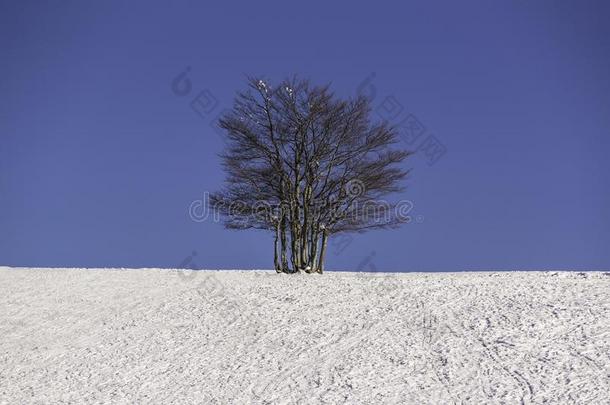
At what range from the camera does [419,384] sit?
11531 millimetres

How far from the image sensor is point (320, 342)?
13789 mm

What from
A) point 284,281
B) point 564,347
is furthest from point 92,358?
point 564,347

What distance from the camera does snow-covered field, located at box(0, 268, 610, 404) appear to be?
38.1 ft

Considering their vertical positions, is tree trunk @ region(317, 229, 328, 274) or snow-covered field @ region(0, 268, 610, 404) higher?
tree trunk @ region(317, 229, 328, 274)

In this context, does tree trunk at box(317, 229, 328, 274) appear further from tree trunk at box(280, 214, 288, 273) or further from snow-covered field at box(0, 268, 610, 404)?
snow-covered field at box(0, 268, 610, 404)

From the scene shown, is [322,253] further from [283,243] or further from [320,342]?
[320,342]

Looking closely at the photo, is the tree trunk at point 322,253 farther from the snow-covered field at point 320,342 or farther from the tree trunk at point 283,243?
the snow-covered field at point 320,342

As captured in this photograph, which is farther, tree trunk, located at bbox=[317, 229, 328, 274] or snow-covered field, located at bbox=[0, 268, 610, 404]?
tree trunk, located at bbox=[317, 229, 328, 274]

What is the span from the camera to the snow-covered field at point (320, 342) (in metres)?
11.6

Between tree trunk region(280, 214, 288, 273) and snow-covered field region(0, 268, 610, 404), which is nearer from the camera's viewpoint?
snow-covered field region(0, 268, 610, 404)

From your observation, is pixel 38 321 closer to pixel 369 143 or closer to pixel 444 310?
pixel 444 310

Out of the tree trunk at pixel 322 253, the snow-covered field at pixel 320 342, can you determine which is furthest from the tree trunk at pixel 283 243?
the snow-covered field at pixel 320 342

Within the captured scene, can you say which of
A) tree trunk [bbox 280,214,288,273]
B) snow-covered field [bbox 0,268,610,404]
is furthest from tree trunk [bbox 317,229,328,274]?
snow-covered field [bbox 0,268,610,404]

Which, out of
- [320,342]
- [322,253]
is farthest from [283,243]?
[320,342]
